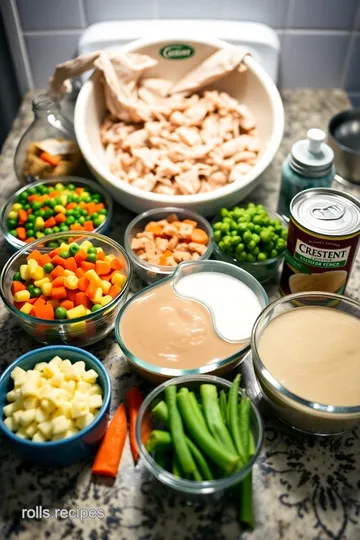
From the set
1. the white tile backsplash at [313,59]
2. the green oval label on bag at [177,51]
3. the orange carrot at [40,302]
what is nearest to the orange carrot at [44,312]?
the orange carrot at [40,302]

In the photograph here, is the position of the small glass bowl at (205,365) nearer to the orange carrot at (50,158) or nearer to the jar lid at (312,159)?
the jar lid at (312,159)

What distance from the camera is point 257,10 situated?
163 centimetres

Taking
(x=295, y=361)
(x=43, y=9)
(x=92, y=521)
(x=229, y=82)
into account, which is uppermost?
(x=43, y=9)

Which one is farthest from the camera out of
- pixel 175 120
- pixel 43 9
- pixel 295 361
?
pixel 43 9

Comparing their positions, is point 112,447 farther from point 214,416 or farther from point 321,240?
point 321,240

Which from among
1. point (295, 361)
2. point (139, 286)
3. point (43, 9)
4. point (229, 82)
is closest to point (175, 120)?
point (229, 82)

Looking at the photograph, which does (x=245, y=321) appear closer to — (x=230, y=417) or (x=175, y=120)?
(x=230, y=417)

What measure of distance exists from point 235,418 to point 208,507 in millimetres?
154

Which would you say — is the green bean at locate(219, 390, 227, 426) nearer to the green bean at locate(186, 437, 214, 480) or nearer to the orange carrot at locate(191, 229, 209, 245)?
the green bean at locate(186, 437, 214, 480)

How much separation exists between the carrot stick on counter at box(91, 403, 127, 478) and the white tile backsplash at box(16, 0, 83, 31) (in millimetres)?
1228

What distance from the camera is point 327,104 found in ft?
5.88

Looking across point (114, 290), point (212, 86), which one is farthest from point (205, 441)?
point (212, 86)

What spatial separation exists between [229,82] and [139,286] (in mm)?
674

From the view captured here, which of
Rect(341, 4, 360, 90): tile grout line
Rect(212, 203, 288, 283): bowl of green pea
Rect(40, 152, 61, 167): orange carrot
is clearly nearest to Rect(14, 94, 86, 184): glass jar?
Rect(40, 152, 61, 167): orange carrot
